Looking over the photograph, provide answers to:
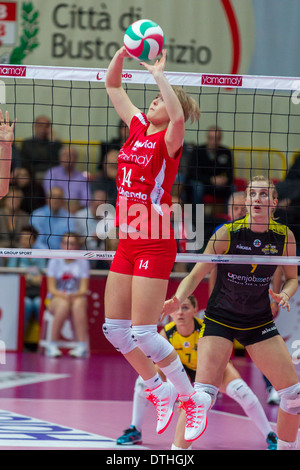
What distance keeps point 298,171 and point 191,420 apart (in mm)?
6157

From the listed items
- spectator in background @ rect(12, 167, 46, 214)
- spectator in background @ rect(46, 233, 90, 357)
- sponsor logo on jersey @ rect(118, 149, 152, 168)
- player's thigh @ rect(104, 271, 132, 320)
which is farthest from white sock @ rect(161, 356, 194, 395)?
spectator in background @ rect(12, 167, 46, 214)

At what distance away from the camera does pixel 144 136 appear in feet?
17.4

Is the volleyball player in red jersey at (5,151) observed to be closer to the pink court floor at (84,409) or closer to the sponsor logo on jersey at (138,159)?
the sponsor logo on jersey at (138,159)

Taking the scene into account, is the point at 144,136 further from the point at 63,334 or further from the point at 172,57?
the point at 172,57

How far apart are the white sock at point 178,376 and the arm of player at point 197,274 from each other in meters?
0.46

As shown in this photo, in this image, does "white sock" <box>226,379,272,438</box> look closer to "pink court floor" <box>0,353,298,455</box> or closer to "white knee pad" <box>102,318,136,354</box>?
"pink court floor" <box>0,353,298,455</box>

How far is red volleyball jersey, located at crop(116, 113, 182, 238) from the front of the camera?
5219 millimetres

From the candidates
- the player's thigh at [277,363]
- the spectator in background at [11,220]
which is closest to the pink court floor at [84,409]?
the player's thigh at [277,363]

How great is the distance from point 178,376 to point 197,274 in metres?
0.91

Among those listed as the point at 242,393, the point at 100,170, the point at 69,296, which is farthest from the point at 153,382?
the point at 100,170

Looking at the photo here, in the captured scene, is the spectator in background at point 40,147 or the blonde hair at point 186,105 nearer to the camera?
the blonde hair at point 186,105

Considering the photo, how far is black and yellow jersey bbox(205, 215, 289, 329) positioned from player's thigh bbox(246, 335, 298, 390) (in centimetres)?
20

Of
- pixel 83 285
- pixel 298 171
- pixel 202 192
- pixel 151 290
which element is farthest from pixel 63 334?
pixel 151 290

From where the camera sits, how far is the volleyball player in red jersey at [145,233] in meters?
5.19
